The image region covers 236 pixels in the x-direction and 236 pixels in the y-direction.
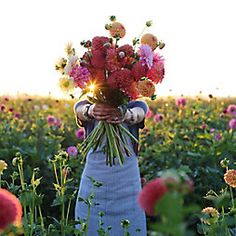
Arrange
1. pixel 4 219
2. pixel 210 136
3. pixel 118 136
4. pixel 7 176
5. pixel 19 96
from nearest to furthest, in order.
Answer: pixel 4 219 < pixel 118 136 < pixel 7 176 < pixel 210 136 < pixel 19 96

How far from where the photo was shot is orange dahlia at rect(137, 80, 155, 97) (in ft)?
9.07

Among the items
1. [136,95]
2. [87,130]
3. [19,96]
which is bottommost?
[19,96]

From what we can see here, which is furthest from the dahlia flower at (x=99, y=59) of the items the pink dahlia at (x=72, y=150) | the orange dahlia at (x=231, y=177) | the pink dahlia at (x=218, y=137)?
the pink dahlia at (x=218, y=137)

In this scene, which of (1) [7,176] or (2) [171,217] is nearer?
(2) [171,217]

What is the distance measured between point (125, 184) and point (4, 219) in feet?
7.18

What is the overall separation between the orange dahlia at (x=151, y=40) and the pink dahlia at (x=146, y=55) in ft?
0.23

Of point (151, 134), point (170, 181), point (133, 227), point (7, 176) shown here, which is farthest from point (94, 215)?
point (151, 134)

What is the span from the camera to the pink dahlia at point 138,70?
2762mm

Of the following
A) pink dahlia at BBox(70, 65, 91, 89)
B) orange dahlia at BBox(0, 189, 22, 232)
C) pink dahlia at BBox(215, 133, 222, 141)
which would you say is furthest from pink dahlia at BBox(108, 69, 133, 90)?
pink dahlia at BBox(215, 133, 222, 141)

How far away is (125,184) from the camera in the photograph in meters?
3.15

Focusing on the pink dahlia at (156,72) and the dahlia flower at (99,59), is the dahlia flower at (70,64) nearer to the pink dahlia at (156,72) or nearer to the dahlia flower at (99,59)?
the dahlia flower at (99,59)

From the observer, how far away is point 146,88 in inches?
109

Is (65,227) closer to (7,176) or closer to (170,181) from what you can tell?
(170,181)

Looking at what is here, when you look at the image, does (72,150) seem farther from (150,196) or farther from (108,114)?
Result: (150,196)
